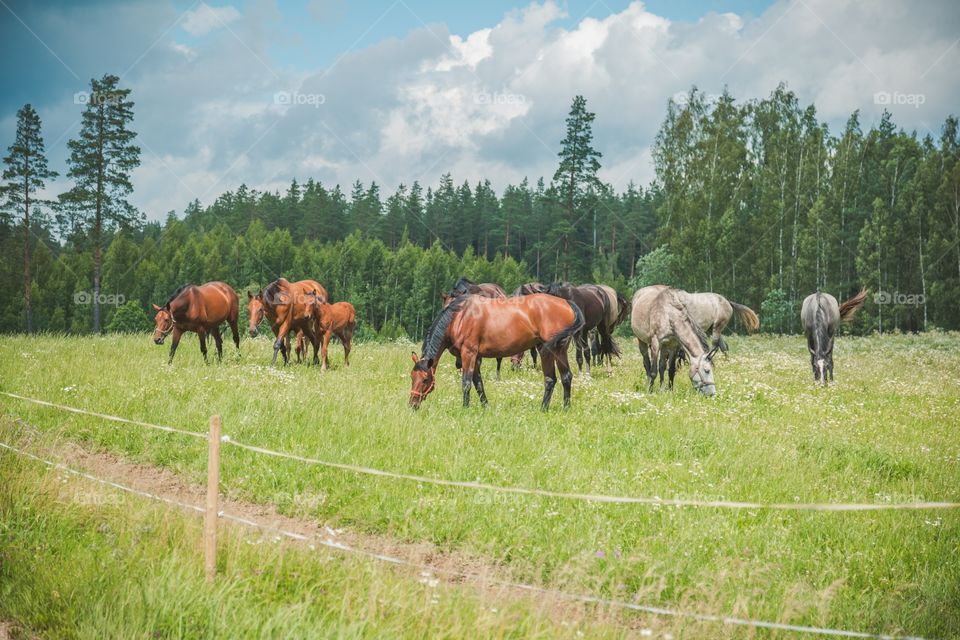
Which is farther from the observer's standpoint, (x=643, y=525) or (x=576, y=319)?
(x=576, y=319)

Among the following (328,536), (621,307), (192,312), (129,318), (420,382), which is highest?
(621,307)

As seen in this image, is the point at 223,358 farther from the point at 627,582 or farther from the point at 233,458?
the point at 627,582

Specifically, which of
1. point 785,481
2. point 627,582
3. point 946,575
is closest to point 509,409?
point 785,481

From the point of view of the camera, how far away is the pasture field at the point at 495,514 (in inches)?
151

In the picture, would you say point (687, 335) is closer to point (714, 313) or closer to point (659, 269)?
point (714, 313)

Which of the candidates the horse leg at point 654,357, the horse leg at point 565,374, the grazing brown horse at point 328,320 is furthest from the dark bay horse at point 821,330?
the grazing brown horse at point 328,320

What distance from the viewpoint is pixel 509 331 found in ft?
32.7

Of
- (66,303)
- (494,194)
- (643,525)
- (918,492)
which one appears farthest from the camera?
(494,194)

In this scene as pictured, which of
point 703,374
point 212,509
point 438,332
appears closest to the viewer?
point 212,509

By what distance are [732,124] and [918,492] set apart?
4121cm

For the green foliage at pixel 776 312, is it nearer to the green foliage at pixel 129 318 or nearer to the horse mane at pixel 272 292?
the horse mane at pixel 272 292

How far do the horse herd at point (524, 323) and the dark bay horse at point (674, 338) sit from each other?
22 mm

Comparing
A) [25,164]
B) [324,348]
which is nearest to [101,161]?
[25,164]

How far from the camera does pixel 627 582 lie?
15.6 feet
